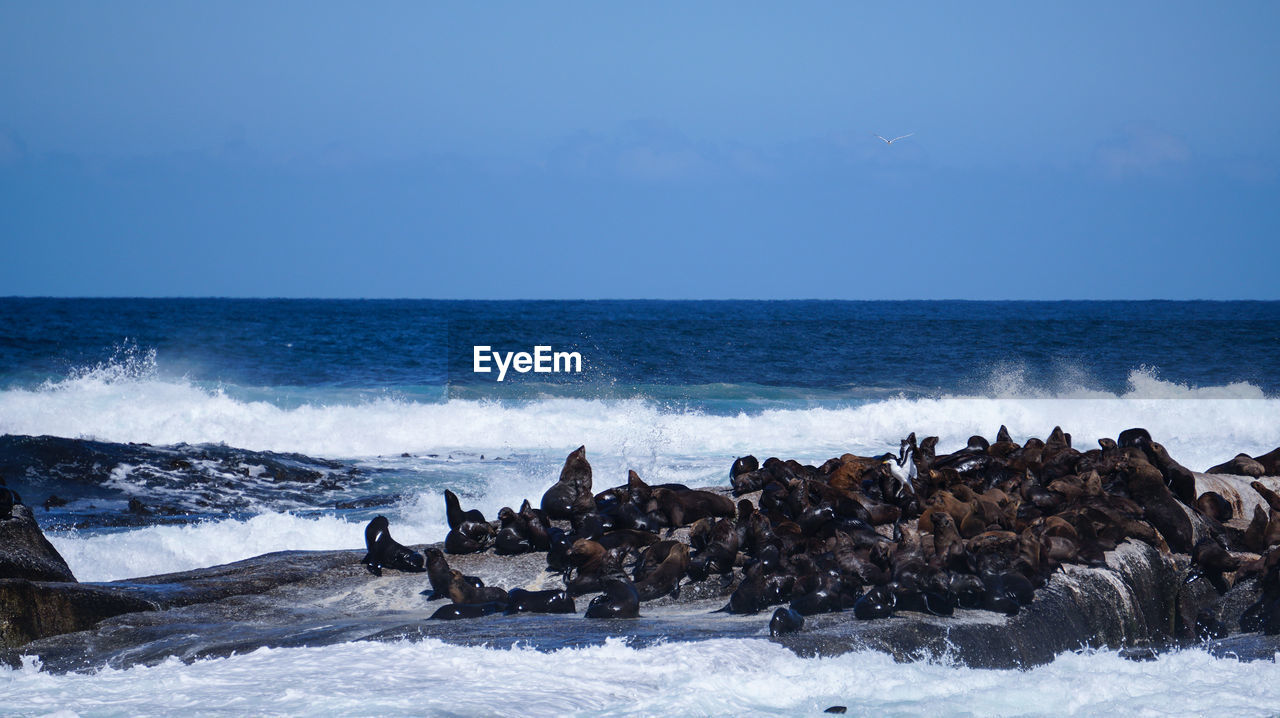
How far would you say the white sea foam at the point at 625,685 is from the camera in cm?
648

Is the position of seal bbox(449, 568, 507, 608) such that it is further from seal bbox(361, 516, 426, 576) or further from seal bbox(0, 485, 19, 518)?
seal bbox(0, 485, 19, 518)

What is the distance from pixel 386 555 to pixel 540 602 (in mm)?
2058

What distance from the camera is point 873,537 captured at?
941 cm

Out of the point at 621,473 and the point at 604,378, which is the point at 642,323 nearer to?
the point at 604,378

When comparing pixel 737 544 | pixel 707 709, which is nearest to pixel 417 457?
pixel 737 544

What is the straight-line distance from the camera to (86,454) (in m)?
19.1

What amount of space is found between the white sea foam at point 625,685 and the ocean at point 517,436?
0.02 metres

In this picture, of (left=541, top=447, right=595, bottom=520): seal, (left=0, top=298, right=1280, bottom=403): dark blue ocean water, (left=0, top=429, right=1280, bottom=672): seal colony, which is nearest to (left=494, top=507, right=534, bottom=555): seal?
(left=0, top=429, right=1280, bottom=672): seal colony

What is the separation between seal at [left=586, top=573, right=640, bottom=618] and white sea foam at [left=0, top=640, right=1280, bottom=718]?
0.94 m

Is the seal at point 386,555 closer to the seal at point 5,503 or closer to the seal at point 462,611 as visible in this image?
the seal at point 462,611

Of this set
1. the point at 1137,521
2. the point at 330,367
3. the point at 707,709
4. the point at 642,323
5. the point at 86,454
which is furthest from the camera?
the point at 642,323

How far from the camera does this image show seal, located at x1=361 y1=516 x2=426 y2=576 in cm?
1010

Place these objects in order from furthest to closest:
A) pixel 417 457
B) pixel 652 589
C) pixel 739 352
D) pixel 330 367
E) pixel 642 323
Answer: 1. pixel 642 323
2. pixel 739 352
3. pixel 330 367
4. pixel 417 457
5. pixel 652 589

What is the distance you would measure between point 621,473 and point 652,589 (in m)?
10.8
